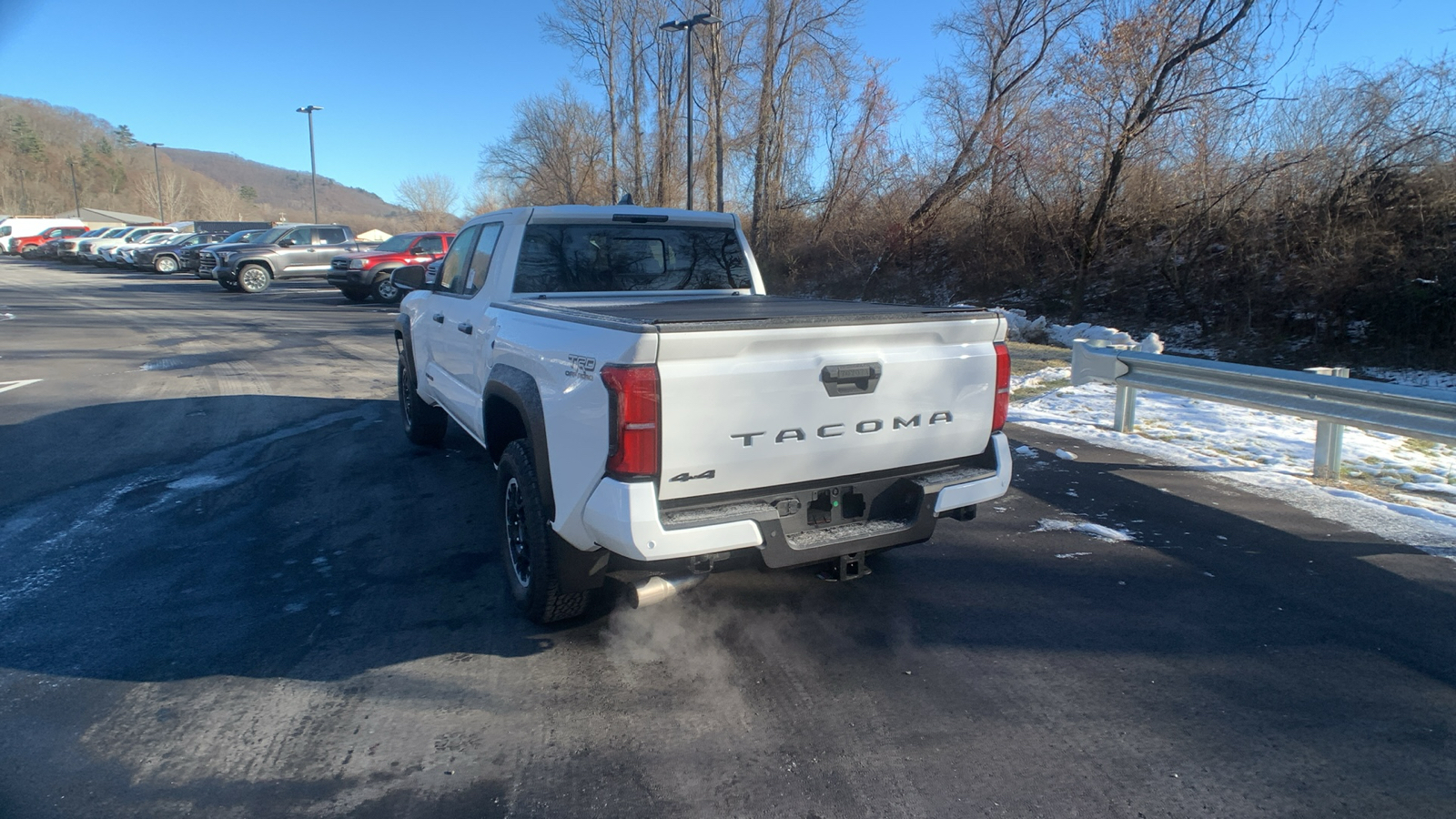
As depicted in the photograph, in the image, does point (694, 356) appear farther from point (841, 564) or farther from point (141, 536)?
point (141, 536)

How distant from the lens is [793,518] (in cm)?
343

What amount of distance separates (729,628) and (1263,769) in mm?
2137

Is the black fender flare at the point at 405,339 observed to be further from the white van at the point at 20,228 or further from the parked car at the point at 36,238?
the white van at the point at 20,228

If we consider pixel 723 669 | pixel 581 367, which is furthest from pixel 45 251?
pixel 723 669

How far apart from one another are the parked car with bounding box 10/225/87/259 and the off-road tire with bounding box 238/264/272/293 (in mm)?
29665

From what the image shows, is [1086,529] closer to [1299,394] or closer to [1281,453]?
[1299,394]

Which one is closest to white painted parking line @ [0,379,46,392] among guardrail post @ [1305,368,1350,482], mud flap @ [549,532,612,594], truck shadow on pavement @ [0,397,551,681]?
truck shadow on pavement @ [0,397,551,681]

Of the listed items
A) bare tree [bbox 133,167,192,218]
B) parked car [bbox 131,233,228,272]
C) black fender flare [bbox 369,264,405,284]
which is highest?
bare tree [bbox 133,167,192,218]

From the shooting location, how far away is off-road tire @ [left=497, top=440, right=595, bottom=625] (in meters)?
3.67

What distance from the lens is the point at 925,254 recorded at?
2361 centimetres

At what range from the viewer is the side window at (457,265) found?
573 cm

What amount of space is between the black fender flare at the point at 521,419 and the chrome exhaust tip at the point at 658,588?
0.47m

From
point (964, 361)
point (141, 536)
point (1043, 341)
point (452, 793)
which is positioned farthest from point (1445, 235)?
point (141, 536)

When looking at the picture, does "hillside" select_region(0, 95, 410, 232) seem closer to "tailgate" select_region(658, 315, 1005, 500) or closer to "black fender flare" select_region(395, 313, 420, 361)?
"black fender flare" select_region(395, 313, 420, 361)
